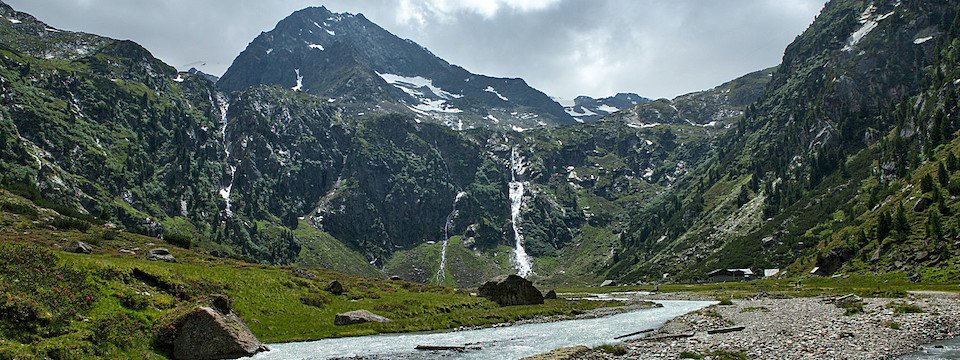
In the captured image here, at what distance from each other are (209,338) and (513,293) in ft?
190

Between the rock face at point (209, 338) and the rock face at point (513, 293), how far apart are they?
53786 mm

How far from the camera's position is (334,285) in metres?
69.3

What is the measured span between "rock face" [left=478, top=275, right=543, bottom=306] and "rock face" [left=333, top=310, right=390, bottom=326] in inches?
1340

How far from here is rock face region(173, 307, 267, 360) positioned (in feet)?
104

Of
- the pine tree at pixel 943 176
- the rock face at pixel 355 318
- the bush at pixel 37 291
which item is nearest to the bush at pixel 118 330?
the bush at pixel 37 291

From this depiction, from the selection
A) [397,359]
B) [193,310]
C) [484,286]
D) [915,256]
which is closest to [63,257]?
[193,310]

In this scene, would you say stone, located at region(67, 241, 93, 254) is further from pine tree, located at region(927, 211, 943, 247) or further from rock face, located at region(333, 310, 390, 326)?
pine tree, located at region(927, 211, 943, 247)

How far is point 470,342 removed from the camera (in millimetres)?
42406

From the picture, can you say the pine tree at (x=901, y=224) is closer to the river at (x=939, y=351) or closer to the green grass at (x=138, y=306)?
the green grass at (x=138, y=306)

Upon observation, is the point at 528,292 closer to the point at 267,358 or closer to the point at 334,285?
the point at 334,285

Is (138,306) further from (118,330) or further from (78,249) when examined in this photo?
(78,249)

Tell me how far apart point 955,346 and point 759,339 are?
11126 millimetres

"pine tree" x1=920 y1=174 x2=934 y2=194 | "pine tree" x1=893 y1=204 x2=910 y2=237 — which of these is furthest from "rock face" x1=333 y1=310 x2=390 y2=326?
"pine tree" x1=920 y1=174 x2=934 y2=194

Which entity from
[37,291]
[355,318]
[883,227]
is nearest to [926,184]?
[883,227]
